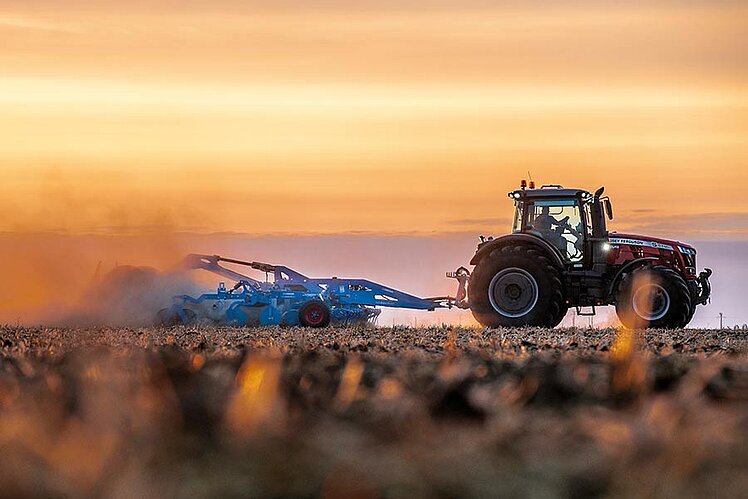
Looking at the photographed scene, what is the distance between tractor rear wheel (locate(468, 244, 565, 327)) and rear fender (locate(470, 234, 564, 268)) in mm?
75

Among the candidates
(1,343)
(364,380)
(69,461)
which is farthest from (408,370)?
(1,343)

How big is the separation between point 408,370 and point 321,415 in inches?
67.9

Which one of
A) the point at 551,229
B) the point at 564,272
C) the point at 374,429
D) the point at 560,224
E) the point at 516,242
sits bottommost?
the point at 374,429

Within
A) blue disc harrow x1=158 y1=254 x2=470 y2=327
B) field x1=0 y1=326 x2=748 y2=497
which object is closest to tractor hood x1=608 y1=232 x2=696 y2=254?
blue disc harrow x1=158 y1=254 x2=470 y2=327

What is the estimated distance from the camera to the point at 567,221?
21.7 m

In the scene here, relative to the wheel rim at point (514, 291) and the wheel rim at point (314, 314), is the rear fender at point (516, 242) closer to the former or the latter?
the wheel rim at point (514, 291)

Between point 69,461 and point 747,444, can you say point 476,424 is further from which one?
point 69,461

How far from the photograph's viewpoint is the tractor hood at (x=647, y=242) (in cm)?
2194

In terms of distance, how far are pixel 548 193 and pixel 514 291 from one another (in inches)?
72.1

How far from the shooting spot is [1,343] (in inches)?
465

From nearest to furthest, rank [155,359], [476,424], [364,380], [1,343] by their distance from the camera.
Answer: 1. [476,424]
2. [364,380]
3. [155,359]
4. [1,343]

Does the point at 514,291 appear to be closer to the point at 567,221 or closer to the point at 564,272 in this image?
the point at 564,272

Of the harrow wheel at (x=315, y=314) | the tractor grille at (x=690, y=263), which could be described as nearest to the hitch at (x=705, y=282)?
the tractor grille at (x=690, y=263)

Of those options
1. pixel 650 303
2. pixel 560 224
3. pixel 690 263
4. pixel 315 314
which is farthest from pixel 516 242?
pixel 315 314
